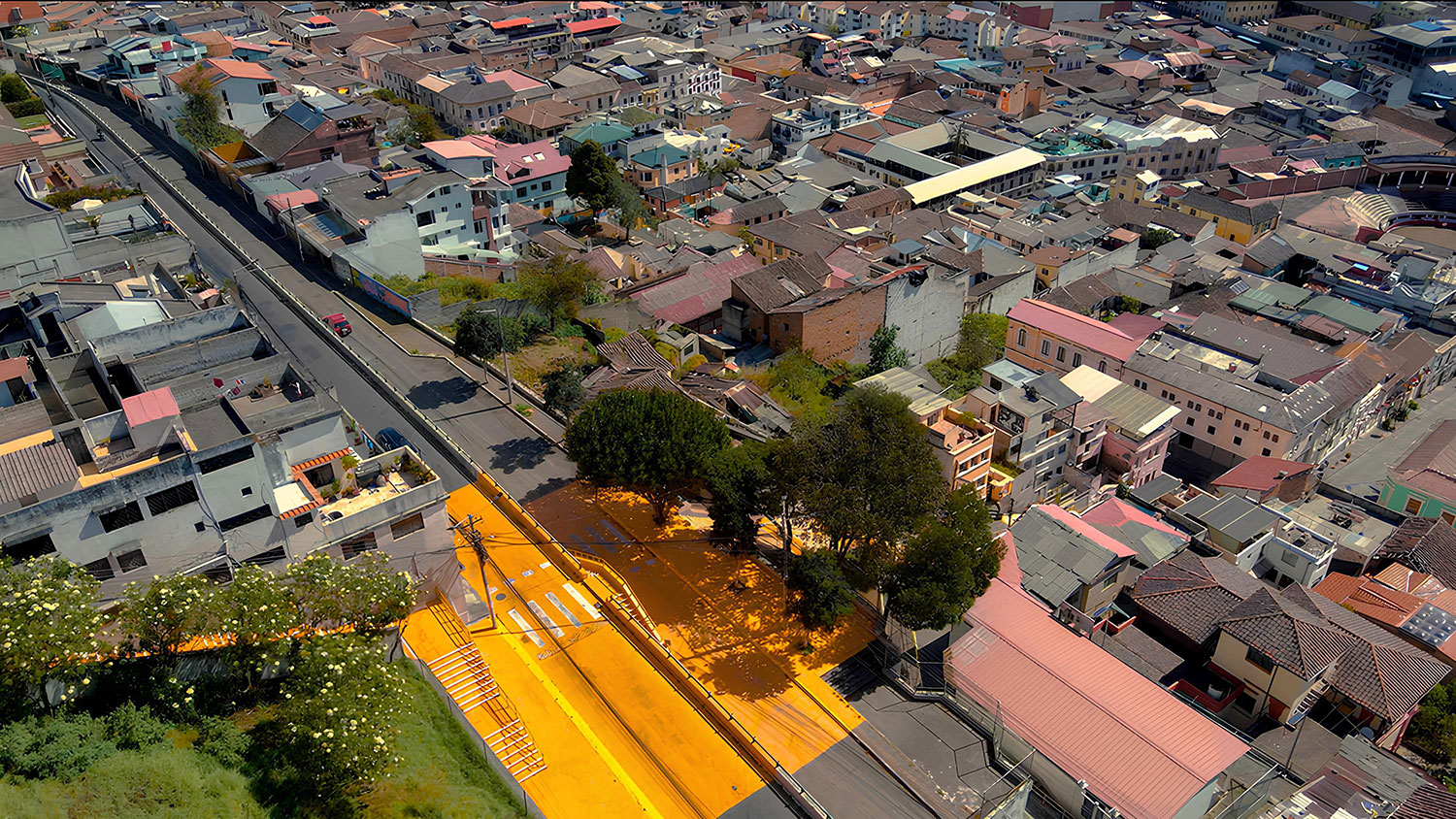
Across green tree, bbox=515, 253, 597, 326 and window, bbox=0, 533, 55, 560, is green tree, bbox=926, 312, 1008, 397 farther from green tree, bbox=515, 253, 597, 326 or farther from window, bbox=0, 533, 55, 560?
window, bbox=0, 533, 55, 560

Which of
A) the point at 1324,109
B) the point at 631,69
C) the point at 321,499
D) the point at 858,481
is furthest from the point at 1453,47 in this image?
the point at 321,499

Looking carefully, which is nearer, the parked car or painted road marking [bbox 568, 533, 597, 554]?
the parked car

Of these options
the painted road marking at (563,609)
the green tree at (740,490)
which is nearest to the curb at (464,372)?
the painted road marking at (563,609)

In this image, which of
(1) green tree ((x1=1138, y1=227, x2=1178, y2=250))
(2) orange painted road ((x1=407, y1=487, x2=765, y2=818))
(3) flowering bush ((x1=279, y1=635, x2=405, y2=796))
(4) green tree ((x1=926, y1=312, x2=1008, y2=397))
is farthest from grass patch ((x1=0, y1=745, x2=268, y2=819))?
(1) green tree ((x1=1138, y1=227, x2=1178, y2=250))

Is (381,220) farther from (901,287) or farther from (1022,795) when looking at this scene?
(1022,795)

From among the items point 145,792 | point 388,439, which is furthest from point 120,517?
point 388,439

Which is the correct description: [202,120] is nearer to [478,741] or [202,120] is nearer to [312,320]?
[312,320]

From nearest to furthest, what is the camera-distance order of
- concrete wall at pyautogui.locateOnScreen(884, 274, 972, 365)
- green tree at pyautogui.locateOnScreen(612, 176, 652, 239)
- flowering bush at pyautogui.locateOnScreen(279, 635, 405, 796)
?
1. flowering bush at pyautogui.locateOnScreen(279, 635, 405, 796)
2. concrete wall at pyautogui.locateOnScreen(884, 274, 972, 365)
3. green tree at pyautogui.locateOnScreen(612, 176, 652, 239)
